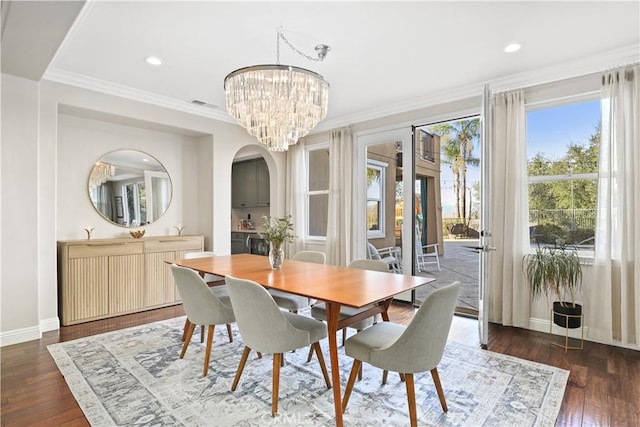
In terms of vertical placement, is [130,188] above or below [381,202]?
above

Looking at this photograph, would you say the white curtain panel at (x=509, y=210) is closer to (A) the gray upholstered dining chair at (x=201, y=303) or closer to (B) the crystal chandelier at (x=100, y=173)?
(A) the gray upholstered dining chair at (x=201, y=303)

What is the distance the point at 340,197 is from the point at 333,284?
9.42 ft

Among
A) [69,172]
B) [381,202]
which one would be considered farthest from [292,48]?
[69,172]

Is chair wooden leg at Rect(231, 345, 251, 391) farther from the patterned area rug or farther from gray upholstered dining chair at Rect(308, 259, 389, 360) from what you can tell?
gray upholstered dining chair at Rect(308, 259, 389, 360)

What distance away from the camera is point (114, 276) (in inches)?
156

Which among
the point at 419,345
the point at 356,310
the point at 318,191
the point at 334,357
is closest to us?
the point at 419,345

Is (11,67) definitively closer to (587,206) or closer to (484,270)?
(484,270)

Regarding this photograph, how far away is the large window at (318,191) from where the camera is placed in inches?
220

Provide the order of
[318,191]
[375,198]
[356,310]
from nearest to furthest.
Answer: [356,310], [375,198], [318,191]

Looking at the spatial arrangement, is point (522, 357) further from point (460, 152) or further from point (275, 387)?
point (460, 152)

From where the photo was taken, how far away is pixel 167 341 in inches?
126

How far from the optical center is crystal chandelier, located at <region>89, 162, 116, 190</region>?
4207 millimetres

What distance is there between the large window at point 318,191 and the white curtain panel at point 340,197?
1.28ft

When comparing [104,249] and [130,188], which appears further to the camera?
[130,188]
